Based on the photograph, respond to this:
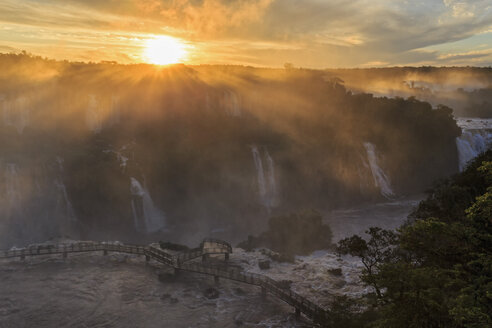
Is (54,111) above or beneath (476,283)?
above

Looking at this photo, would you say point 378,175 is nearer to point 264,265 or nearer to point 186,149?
point 186,149

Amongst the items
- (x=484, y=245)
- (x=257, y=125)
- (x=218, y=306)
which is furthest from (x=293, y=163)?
(x=484, y=245)

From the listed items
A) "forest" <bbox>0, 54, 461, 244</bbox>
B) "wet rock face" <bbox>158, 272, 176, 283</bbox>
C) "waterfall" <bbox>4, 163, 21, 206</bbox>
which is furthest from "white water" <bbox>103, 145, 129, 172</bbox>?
"wet rock face" <bbox>158, 272, 176, 283</bbox>

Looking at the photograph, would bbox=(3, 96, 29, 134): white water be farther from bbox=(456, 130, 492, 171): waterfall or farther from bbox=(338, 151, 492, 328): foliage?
bbox=(456, 130, 492, 171): waterfall

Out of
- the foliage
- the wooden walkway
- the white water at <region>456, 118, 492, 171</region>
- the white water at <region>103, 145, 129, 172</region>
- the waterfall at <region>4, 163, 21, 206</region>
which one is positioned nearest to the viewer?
the foliage

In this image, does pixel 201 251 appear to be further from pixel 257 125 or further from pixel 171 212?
pixel 257 125

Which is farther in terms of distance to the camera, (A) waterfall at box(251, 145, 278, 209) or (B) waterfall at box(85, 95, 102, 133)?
(B) waterfall at box(85, 95, 102, 133)

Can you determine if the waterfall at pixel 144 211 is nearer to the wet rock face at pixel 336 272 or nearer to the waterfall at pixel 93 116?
the waterfall at pixel 93 116
